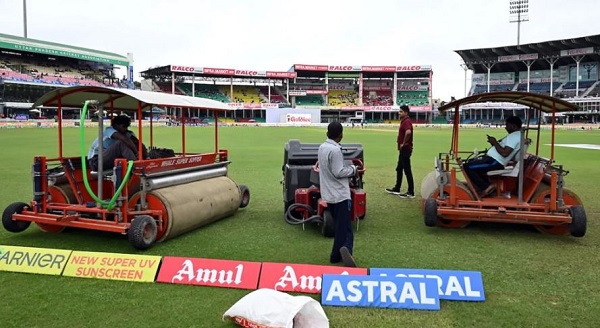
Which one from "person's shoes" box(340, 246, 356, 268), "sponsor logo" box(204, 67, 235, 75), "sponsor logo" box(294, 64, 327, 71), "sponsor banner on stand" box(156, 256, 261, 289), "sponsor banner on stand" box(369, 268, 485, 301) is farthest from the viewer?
"sponsor logo" box(294, 64, 327, 71)

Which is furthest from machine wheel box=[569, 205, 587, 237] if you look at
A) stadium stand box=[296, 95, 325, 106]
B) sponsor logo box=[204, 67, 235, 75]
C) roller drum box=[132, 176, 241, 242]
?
stadium stand box=[296, 95, 325, 106]

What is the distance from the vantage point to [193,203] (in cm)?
710

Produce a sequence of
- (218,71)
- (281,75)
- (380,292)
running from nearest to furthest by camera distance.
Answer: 1. (380,292)
2. (218,71)
3. (281,75)

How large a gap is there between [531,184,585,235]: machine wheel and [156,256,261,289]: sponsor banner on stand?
4571mm

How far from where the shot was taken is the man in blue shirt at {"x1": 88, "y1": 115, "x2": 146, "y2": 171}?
714cm

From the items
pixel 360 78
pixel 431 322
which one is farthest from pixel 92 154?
pixel 360 78

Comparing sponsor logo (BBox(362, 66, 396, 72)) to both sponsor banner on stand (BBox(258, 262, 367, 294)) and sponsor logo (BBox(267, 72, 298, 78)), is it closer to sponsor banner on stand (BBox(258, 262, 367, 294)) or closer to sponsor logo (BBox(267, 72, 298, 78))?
sponsor logo (BBox(267, 72, 298, 78))

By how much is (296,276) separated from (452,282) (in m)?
1.54

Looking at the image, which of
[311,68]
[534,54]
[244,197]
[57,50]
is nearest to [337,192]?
[244,197]

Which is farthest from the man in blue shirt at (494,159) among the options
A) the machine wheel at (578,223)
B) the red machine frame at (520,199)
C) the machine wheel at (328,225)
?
the machine wheel at (328,225)

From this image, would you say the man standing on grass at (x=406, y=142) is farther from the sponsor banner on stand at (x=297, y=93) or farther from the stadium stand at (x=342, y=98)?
the sponsor banner on stand at (x=297, y=93)

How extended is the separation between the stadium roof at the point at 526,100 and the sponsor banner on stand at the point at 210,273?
4.52 m

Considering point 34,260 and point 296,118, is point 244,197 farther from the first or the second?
point 296,118

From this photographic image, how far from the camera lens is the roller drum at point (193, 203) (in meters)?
6.58
